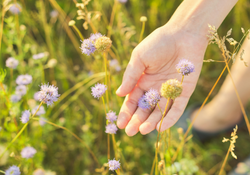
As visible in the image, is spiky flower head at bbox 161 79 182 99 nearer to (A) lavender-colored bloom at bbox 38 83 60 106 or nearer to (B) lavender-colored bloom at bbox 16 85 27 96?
(A) lavender-colored bloom at bbox 38 83 60 106

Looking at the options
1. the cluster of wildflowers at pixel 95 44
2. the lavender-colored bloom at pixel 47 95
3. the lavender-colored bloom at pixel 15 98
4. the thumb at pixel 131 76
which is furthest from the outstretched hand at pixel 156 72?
the lavender-colored bloom at pixel 15 98

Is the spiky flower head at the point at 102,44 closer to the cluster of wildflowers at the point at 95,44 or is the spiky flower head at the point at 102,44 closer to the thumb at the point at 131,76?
the cluster of wildflowers at the point at 95,44

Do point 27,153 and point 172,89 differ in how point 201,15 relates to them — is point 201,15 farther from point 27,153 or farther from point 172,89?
point 27,153

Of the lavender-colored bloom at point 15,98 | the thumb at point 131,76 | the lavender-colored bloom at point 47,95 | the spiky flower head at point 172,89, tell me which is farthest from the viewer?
the lavender-colored bloom at point 15,98

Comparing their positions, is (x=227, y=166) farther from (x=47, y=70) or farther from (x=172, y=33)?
(x=47, y=70)

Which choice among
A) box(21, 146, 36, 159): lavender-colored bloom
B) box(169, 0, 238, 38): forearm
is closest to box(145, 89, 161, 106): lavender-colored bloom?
box(169, 0, 238, 38): forearm

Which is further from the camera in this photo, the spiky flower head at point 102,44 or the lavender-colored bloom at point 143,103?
the lavender-colored bloom at point 143,103
